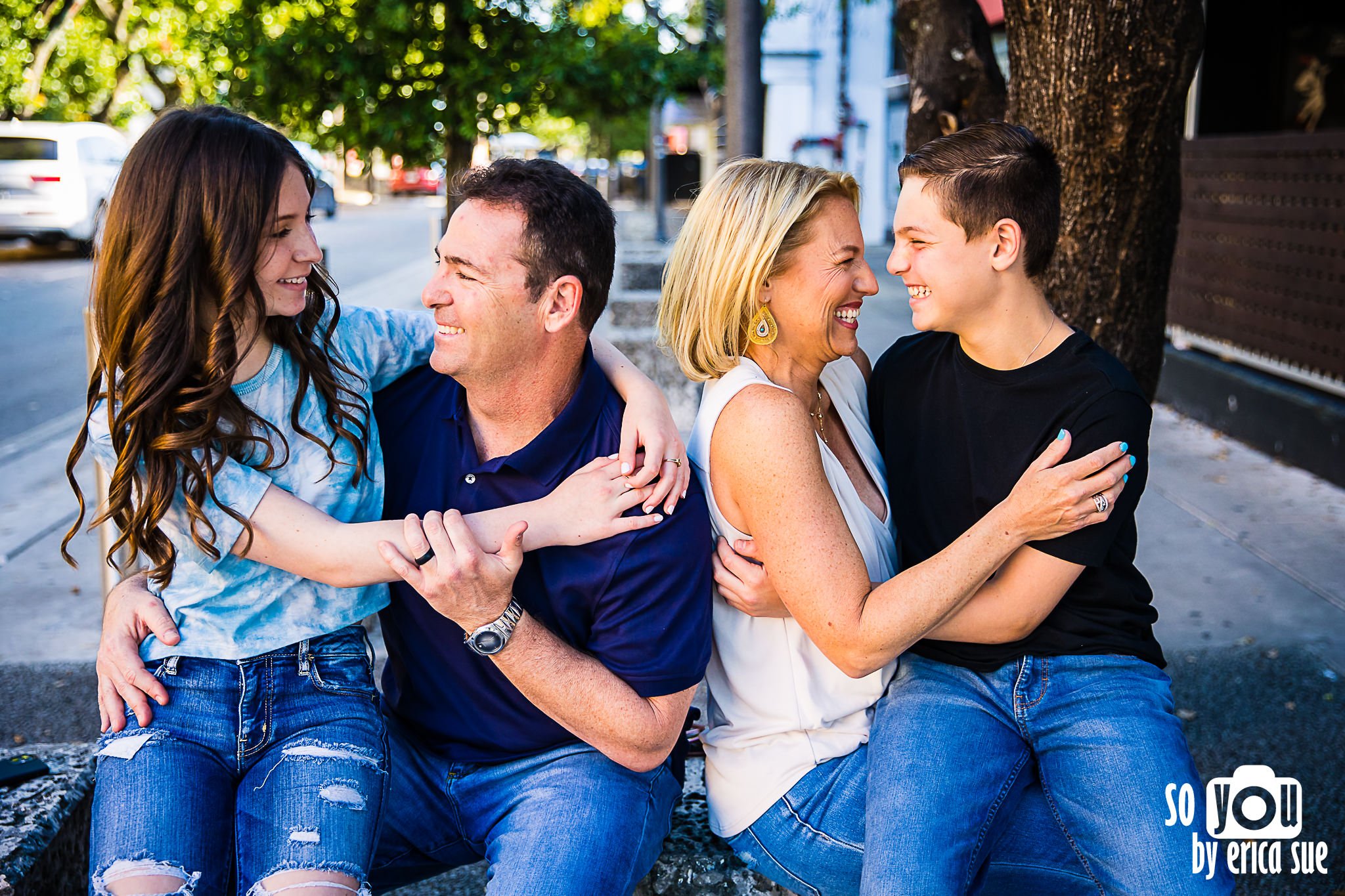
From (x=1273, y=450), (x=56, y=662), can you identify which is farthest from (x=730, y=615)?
(x=1273, y=450)

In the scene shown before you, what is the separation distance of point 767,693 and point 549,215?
104 centimetres

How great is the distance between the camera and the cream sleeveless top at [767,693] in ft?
7.63

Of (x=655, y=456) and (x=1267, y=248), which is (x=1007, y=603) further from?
(x=1267, y=248)

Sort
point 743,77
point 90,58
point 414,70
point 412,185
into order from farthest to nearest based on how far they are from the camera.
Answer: point 412,185 < point 90,58 < point 743,77 < point 414,70

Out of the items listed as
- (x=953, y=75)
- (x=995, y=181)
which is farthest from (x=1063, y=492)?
(x=953, y=75)

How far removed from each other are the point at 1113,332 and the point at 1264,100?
25.4ft

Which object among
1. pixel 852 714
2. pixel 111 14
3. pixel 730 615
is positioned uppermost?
pixel 111 14

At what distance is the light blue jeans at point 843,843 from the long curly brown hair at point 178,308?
1.16 m

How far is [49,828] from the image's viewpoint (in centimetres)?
234

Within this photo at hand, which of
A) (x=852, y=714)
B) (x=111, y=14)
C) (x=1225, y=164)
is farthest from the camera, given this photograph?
(x=111, y=14)

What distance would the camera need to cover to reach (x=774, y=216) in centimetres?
233

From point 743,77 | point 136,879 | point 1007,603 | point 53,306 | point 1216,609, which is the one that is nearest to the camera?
point 136,879

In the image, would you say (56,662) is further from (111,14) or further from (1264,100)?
(111,14)

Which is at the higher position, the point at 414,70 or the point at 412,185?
the point at 414,70
